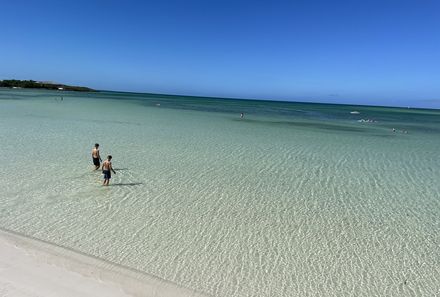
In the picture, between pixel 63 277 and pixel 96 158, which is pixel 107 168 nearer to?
pixel 96 158

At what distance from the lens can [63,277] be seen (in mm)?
5984

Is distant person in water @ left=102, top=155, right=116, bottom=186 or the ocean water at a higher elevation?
distant person in water @ left=102, top=155, right=116, bottom=186

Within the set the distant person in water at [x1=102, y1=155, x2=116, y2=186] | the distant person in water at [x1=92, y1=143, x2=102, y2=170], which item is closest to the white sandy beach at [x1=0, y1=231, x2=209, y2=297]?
the distant person in water at [x1=102, y1=155, x2=116, y2=186]

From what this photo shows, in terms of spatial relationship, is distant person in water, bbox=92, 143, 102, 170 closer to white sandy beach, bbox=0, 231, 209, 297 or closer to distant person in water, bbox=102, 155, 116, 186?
distant person in water, bbox=102, 155, 116, 186

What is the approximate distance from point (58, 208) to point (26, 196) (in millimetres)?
1600

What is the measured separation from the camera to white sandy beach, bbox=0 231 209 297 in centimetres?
553

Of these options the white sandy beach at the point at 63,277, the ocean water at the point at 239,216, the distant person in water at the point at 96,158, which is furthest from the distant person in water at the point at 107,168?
the white sandy beach at the point at 63,277

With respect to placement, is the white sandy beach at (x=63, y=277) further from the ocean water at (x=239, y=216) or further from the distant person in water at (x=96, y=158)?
the distant person in water at (x=96, y=158)

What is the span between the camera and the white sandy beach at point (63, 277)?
5.53 m

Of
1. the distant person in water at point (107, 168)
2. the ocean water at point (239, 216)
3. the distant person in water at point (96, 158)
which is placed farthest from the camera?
the distant person in water at point (96, 158)

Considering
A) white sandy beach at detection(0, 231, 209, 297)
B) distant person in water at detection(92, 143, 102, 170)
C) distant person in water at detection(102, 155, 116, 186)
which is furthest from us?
distant person in water at detection(92, 143, 102, 170)

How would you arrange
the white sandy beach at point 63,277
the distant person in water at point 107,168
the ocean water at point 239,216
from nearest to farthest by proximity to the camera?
1. the white sandy beach at point 63,277
2. the ocean water at point 239,216
3. the distant person in water at point 107,168

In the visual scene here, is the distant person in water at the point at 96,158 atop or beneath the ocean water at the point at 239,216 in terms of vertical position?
atop

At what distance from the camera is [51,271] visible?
6.15 meters
